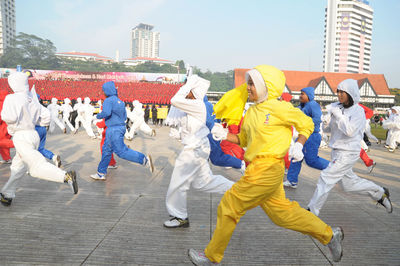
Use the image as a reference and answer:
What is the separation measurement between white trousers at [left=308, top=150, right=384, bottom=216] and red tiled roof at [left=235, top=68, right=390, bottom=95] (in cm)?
5855

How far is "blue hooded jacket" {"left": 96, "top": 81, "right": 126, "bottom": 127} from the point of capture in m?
6.07

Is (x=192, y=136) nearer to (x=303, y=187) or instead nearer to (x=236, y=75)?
(x=303, y=187)

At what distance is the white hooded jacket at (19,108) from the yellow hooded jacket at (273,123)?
3.25 m

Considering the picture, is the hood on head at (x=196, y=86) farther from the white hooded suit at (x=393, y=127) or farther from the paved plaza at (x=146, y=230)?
the white hooded suit at (x=393, y=127)

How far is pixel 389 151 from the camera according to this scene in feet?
41.5

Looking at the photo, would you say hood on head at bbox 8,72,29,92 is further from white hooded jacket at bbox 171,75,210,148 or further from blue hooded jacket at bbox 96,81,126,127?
white hooded jacket at bbox 171,75,210,148

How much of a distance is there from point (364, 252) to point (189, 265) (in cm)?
188

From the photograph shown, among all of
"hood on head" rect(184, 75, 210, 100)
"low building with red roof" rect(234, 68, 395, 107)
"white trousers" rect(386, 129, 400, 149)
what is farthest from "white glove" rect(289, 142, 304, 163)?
"low building with red roof" rect(234, 68, 395, 107)

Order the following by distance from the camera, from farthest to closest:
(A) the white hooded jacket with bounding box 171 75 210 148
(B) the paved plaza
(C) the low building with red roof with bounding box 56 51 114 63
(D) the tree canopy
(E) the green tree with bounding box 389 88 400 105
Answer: (C) the low building with red roof with bounding box 56 51 114 63, (D) the tree canopy, (E) the green tree with bounding box 389 88 400 105, (A) the white hooded jacket with bounding box 171 75 210 148, (B) the paved plaza

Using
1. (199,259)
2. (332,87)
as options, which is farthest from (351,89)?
(332,87)

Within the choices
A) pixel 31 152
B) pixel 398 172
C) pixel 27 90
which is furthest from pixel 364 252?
pixel 398 172

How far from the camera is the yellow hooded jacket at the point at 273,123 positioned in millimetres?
2832

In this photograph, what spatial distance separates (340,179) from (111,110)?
13.6 feet

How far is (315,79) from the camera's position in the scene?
64.8 metres
